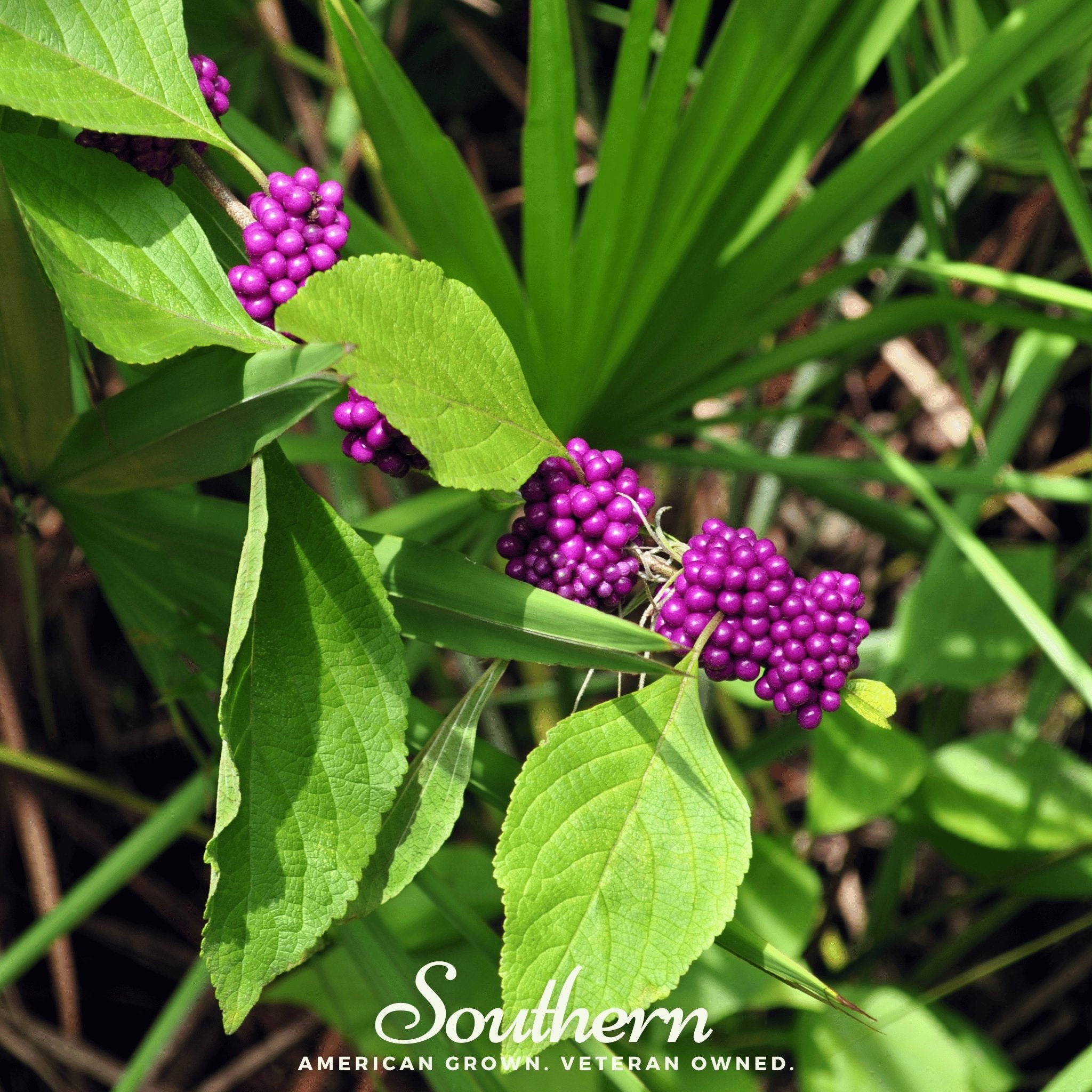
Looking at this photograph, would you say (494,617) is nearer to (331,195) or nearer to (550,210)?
(331,195)

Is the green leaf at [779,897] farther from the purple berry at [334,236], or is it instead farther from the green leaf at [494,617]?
the purple berry at [334,236]

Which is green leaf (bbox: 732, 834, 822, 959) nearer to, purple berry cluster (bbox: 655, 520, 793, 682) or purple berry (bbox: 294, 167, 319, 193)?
purple berry cluster (bbox: 655, 520, 793, 682)

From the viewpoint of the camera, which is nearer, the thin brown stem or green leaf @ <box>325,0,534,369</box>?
the thin brown stem

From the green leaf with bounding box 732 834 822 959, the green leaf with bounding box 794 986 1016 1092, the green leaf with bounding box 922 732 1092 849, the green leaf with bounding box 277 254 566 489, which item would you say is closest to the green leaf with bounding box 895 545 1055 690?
the green leaf with bounding box 922 732 1092 849

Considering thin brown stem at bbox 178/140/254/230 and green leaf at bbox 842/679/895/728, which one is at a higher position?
thin brown stem at bbox 178/140/254/230

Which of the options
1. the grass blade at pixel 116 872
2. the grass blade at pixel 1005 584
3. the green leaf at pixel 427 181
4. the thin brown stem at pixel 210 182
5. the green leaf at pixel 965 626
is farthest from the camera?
the green leaf at pixel 965 626

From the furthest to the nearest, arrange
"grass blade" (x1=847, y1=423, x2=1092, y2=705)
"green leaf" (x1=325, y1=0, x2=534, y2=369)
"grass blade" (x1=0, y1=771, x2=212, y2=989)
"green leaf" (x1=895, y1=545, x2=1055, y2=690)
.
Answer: "green leaf" (x1=895, y1=545, x2=1055, y2=690) → "grass blade" (x1=0, y1=771, x2=212, y2=989) → "grass blade" (x1=847, y1=423, x2=1092, y2=705) → "green leaf" (x1=325, y1=0, x2=534, y2=369)

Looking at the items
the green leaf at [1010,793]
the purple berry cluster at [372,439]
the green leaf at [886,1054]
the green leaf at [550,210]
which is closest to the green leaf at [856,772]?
the green leaf at [1010,793]

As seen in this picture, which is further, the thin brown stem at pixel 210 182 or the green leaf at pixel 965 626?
the green leaf at pixel 965 626
